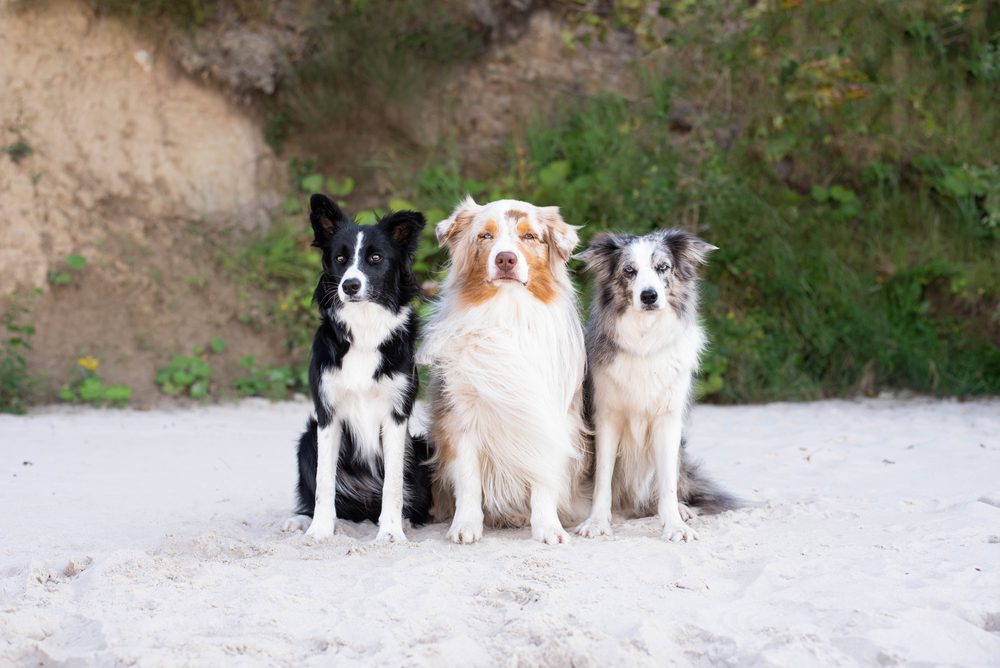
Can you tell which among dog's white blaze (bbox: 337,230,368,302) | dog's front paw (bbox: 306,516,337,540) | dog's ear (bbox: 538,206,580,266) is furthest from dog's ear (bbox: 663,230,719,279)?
dog's front paw (bbox: 306,516,337,540)

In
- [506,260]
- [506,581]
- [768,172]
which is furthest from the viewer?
[768,172]

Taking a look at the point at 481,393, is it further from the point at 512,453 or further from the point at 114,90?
the point at 114,90

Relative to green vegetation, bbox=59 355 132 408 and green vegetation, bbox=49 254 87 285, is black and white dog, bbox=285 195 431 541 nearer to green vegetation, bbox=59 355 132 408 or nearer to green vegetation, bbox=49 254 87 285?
green vegetation, bbox=59 355 132 408

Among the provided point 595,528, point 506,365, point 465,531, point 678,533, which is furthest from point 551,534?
point 506,365

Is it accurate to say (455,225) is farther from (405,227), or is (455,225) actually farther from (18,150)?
(18,150)

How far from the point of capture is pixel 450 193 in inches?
400

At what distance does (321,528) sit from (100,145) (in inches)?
274

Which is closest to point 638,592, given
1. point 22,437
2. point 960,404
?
point 22,437

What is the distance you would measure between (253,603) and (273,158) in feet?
26.2

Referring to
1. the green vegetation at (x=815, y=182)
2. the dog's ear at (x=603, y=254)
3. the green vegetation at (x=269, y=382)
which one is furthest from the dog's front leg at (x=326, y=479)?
the green vegetation at (x=815, y=182)

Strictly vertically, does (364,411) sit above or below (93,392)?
above

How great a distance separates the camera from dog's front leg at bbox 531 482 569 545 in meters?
4.36

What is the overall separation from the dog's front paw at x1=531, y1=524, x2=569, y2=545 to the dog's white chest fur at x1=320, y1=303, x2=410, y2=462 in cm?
84

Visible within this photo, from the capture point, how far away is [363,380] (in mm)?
4281
